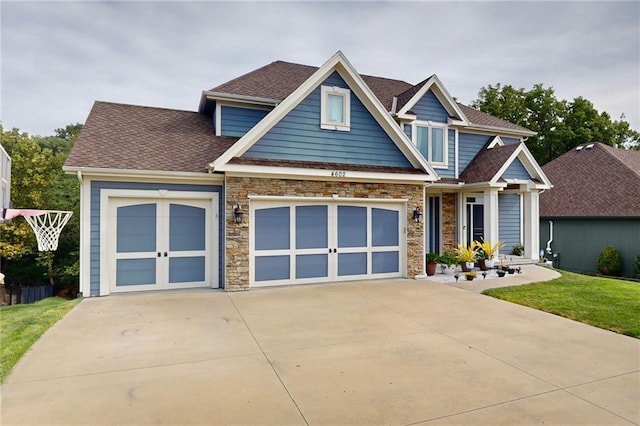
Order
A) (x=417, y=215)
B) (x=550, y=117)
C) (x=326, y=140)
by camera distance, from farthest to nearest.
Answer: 1. (x=550, y=117)
2. (x=417, y=215)
3. (x=326, y=140)

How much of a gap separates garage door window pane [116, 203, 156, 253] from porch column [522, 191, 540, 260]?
42.5ft

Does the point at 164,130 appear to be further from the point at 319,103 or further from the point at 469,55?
the point at 469,55

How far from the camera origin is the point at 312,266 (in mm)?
10156

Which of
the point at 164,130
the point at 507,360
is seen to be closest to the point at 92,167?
the point at 164,130

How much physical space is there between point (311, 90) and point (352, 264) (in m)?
5.12

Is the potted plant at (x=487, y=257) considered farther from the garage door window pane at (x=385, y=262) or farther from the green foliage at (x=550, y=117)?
the green foliage at (x=550, y=117)

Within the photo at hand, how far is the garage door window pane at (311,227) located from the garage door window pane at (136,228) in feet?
12.3

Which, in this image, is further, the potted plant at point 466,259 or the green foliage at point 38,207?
the green foliage at point 38,207

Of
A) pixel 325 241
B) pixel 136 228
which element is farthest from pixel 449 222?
pixel 136 228

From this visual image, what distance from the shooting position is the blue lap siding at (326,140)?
9.78 m

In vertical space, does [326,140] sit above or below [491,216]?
above

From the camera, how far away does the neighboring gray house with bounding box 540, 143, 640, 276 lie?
1673 cm

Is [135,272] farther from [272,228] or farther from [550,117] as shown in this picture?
[550,117]

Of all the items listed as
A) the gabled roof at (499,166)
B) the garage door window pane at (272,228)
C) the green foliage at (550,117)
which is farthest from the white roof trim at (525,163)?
the green foliage at (550,117)
